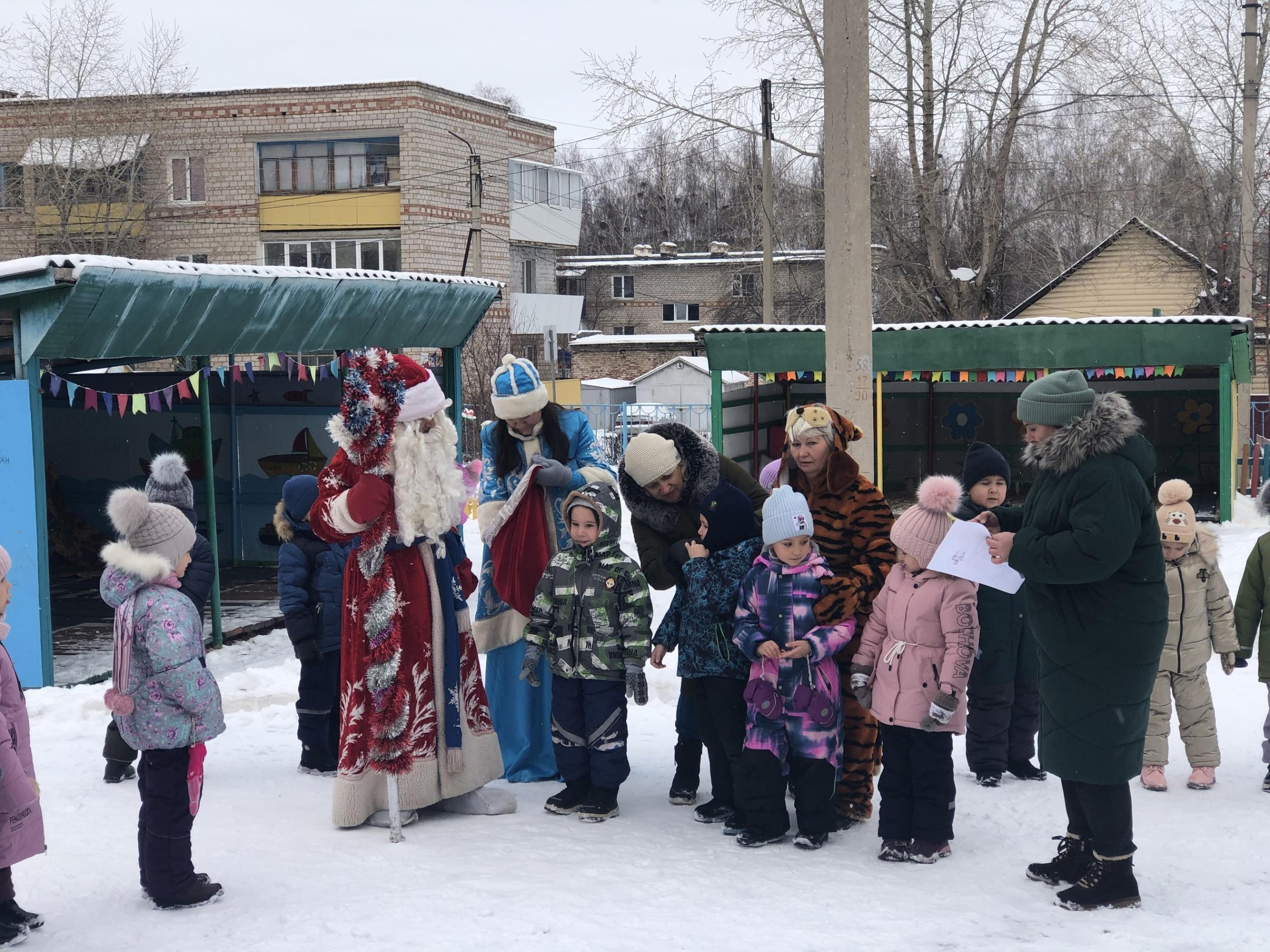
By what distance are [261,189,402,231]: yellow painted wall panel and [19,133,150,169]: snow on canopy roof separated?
13.4 ft

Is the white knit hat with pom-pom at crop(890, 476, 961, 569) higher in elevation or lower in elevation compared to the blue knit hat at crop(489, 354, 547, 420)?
lower

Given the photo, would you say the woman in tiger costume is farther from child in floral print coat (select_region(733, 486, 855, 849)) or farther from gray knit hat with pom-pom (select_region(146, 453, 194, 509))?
gray knit hat with pom-pom (select_region(146, 453, 194, 509))

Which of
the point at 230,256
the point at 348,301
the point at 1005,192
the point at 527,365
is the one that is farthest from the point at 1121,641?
the point at 230,256

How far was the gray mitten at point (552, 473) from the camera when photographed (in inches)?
206

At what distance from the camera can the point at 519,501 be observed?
5.34m

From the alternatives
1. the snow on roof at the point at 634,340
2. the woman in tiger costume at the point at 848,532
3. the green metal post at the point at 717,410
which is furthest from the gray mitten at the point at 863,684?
the snow on roof at the point at 634,340

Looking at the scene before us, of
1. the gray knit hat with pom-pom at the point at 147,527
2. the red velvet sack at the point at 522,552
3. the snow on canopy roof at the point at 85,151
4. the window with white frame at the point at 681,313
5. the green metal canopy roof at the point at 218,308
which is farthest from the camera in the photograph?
the window with white frame at the point at 681,313

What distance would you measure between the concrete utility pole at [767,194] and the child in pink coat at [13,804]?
17508mm

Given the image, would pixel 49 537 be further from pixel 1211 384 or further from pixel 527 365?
pixel 1211 384

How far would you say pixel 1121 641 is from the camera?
3.97m

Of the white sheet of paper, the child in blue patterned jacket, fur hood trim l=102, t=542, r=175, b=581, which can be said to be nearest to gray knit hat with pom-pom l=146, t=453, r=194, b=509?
fur hood trim l=102, t=542, r=175, b=581

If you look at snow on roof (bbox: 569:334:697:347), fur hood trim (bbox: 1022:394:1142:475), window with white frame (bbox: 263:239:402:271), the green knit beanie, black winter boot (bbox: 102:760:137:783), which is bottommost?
black winter boot (bbox: 102:760:137:783)

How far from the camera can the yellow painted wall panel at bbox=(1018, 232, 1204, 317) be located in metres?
27.8

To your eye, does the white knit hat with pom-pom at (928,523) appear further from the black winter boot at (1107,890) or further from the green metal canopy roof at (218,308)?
the green metal canopy roof at (218,308)
